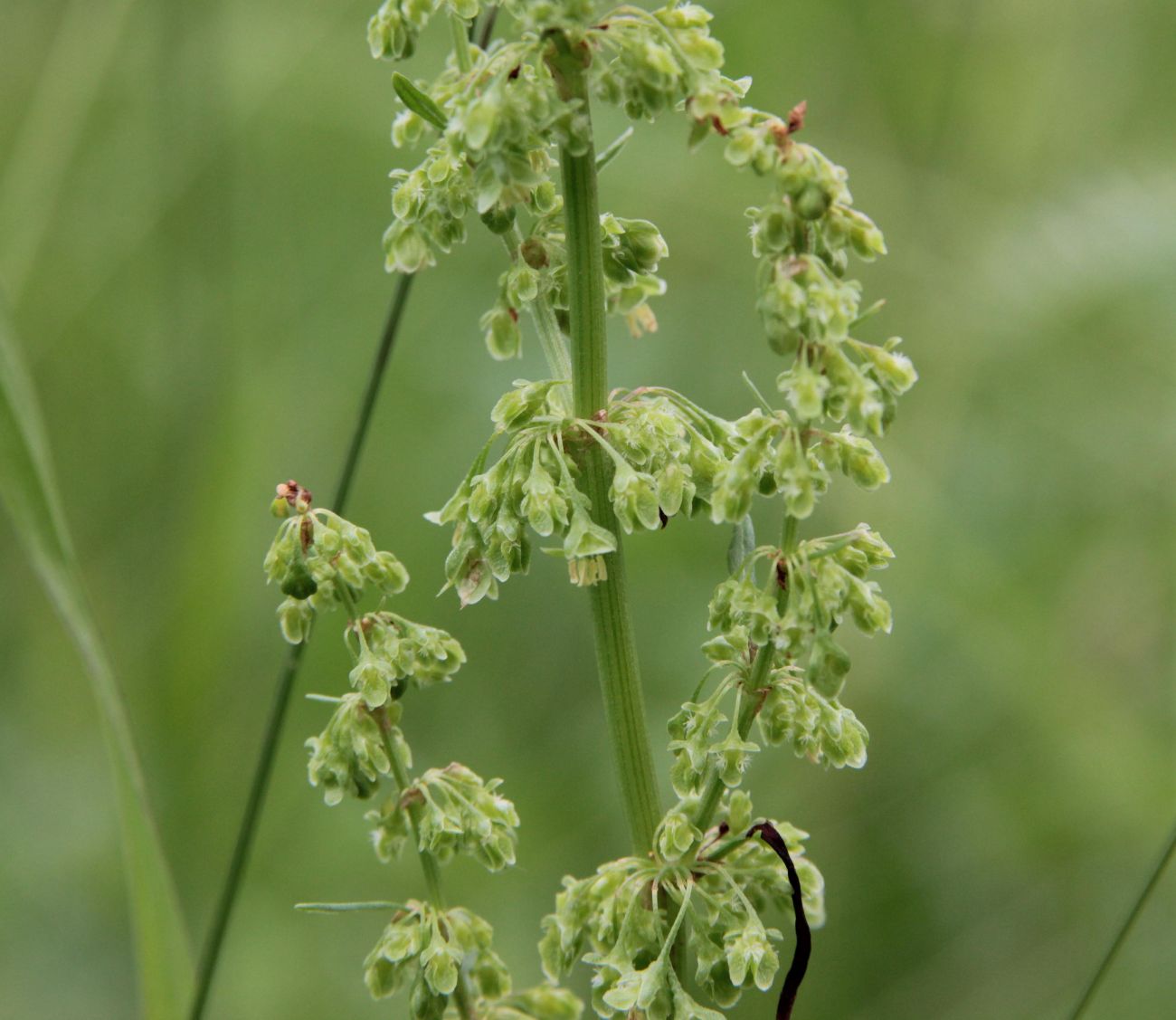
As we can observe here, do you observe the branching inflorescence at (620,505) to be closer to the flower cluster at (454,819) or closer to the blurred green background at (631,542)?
the flower cluster at (454,819)

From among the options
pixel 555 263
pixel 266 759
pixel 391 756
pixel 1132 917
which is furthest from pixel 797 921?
pixel 266 759

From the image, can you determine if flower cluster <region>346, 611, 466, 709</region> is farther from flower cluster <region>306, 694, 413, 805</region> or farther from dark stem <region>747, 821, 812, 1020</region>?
dark stem <region>747, 821, 812, 1020</region>

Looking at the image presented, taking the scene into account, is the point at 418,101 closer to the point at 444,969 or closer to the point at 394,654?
the point at 394,654

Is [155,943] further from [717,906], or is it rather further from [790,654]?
[790,654]

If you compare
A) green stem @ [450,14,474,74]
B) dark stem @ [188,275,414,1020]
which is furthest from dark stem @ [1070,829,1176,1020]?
green stem @ [450,14,474,74]

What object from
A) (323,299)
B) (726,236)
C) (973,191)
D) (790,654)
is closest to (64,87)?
(323,299)

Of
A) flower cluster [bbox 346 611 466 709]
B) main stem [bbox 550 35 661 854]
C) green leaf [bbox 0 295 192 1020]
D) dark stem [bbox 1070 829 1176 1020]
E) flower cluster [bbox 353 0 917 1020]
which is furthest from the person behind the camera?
green leaf [bbox 0 295 192 1020]

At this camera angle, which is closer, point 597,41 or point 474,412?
point 597,41
